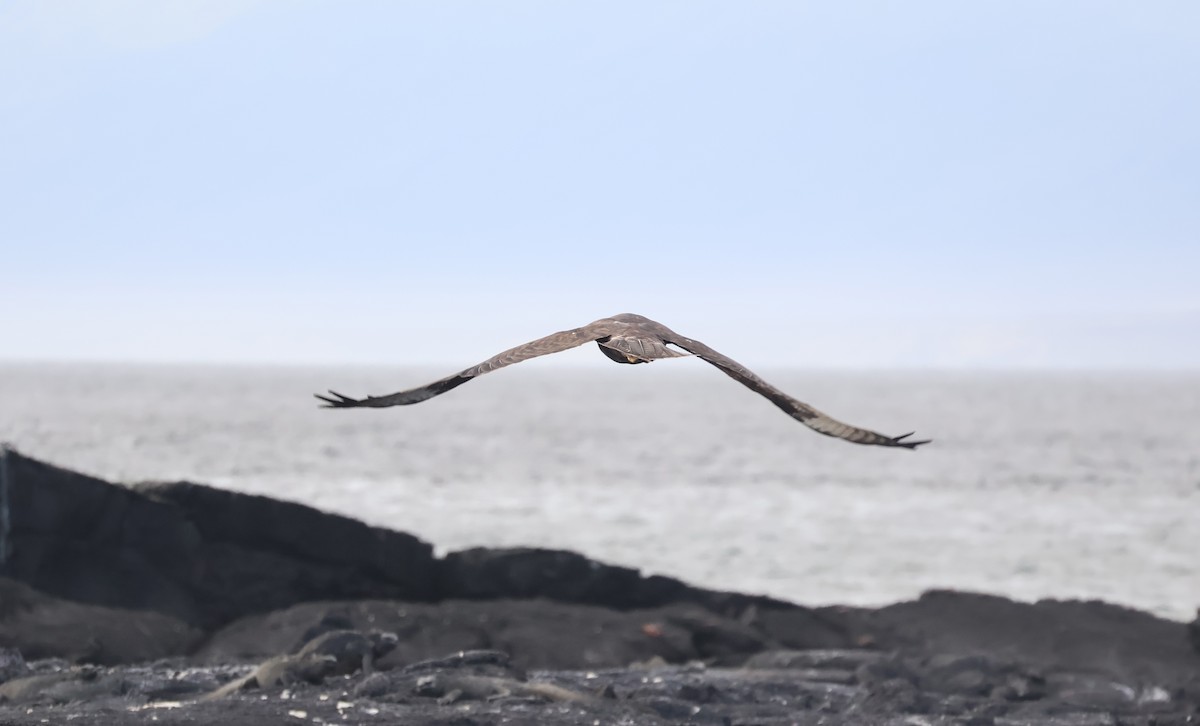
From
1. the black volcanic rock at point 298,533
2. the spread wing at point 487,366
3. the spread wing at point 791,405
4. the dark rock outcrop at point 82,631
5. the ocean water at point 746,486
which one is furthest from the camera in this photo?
the ocean water at point 746,486

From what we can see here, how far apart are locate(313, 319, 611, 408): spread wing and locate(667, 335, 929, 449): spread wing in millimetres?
557

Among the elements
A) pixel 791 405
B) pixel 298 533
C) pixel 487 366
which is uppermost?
pixel 487 366

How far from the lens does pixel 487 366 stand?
21.2 feet

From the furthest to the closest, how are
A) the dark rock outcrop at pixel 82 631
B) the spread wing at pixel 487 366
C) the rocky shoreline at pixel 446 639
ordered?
1. the dark rock outcrop at pixel 82 631
2. the rocky shoreline at pixel 446 639
3. the spread wing at pixel 487 366

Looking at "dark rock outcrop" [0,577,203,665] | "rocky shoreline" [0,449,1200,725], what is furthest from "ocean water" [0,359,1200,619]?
"dark rock outcrop" [0,577,203,665]

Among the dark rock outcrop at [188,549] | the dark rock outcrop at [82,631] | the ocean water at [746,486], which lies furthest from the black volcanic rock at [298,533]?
the ocean water at [746,486]

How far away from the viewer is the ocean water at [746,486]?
92.0 ft

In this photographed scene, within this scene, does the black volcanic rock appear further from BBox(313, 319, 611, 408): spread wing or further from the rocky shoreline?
BBox(313, 319, 611, 408): spread wing

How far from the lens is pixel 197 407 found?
111m

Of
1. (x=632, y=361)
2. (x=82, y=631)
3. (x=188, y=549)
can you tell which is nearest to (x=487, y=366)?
(x=632, y=361)

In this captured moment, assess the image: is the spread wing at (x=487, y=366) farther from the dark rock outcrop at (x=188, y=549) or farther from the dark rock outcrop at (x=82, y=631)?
the dark rock outcrop at (x=188, y=549)

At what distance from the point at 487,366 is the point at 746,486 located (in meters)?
41.6

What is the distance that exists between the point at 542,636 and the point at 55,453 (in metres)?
48.7

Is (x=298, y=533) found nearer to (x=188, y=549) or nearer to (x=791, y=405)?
(x=188, y=549)
